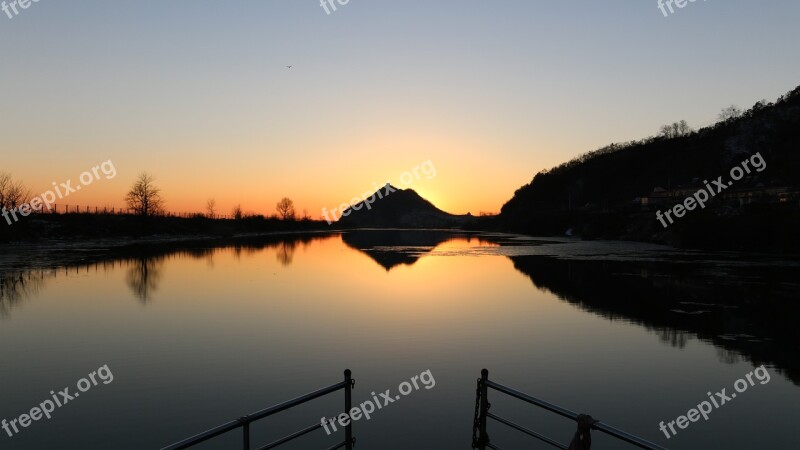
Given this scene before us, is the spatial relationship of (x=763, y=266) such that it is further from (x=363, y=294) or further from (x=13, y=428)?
(x=13, y=428)

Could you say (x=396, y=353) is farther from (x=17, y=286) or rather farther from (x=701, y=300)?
(x=17, y=286)

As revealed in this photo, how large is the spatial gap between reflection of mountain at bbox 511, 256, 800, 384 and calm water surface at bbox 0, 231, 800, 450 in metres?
0.14

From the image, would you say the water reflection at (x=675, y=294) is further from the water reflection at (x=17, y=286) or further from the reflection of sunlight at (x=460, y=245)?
the reflection of sunlight at (x=460, y=245)

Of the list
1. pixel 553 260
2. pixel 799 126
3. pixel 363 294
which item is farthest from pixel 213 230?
pixel 799 126

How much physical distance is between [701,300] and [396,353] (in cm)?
1935

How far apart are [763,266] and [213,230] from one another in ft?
409

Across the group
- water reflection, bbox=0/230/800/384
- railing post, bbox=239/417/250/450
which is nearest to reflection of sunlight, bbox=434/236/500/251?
water reflection, bbox=0/230/800/384

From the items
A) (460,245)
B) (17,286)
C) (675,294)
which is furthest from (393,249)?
(17,286)

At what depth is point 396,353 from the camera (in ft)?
57.8

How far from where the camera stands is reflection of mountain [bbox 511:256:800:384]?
19314mm

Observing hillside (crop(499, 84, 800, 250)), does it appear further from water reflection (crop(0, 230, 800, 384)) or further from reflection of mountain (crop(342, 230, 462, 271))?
reflection of mountain (crop(342, 230, 462, 271))

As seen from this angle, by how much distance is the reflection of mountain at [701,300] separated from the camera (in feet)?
63.4

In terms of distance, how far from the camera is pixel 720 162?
16462cm

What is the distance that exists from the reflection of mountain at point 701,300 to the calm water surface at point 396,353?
5.7 inches
